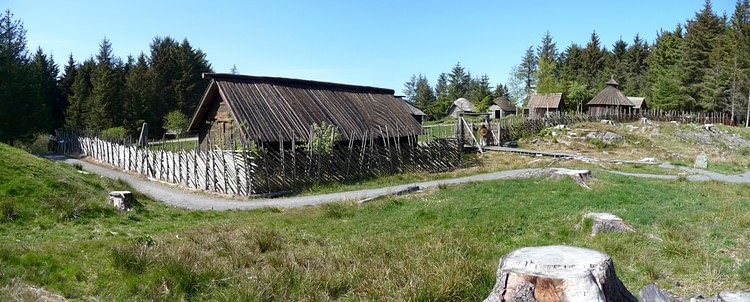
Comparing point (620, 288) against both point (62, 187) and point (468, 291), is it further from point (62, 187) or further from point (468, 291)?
point (62, 187)

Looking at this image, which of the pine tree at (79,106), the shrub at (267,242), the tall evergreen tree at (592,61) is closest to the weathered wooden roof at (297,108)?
the shrub at (267,242)

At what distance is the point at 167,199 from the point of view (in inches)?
677

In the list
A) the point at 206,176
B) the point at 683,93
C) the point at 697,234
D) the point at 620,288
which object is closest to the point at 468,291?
the point at 620,288

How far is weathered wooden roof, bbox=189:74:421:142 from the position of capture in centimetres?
2102

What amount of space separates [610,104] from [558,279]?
5839 cm

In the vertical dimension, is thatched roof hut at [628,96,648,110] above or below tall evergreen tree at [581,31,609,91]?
below

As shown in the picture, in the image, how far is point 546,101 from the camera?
5597 cm

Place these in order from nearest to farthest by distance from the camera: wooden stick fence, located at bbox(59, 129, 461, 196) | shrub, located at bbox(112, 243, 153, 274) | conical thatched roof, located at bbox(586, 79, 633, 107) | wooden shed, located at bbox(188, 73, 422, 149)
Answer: shrub, located at bbox(112, 243, 153, 274)
wooden stick fence, located at bbox(59, 129, 461, 196)
wooden shed, located at bbox(188, 73, 422, 149)
conical thatched roof, located at bbox(586, 79, 633, 107)

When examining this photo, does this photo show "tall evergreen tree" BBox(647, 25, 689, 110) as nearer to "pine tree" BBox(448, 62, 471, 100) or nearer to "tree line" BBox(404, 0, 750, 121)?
"tree line" BBox(404, 0, 750, 121)

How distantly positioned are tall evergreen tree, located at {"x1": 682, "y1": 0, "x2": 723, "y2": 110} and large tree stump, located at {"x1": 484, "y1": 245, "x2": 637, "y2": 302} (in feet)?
221

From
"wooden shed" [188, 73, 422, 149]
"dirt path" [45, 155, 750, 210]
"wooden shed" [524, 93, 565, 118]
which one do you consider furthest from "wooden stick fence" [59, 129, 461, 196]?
"wooden shed" [524, 93, 565, 118]

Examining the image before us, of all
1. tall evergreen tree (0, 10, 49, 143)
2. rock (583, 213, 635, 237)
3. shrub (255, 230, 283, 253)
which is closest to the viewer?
shrub (255, 230, 283, 253)

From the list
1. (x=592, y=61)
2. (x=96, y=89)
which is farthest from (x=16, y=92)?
(x=592, y=61)

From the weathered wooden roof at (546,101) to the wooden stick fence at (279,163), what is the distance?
1234 inches
